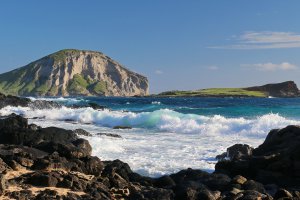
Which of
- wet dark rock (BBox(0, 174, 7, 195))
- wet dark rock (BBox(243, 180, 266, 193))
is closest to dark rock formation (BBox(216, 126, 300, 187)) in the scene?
wet dark rock (BBox(243, 180, 266, 193))

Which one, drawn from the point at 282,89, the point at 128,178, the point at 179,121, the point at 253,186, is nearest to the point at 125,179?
the point at 128,178

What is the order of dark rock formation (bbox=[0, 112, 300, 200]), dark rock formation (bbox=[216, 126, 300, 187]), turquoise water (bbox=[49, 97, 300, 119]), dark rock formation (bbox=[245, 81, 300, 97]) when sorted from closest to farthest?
dark rock formation (bbox=[0, 112, 300, 200]), dark rock formation (bbox=[216, 126, 300, 187]), turquoise water (bbox=[49, 97, 300, 119]), dark rock formation (bbox=[245, 81, 300, 97])

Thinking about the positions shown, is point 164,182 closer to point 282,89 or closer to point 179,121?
point 179,121

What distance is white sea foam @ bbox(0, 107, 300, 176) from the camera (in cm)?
1917

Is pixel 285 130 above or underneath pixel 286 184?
above

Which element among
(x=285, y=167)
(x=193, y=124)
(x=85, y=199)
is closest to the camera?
(x=85, y=199)

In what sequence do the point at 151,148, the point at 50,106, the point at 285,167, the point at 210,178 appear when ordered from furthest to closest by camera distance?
the point at 50,106 < the point at 151,148 < the point at 285,167 < the point at 210,178

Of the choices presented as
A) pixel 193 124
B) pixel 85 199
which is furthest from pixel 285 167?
pixel 193 124

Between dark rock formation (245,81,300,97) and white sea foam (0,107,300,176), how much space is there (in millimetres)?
131903

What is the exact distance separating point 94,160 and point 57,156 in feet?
3.77

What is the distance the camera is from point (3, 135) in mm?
19312

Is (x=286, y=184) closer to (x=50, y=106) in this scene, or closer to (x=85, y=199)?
(x=85, y=199)

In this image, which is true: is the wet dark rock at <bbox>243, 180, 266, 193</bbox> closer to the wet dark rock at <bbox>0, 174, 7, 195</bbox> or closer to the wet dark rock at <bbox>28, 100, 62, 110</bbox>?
the wet dark rock at <bbox>0, 174, 7, 195</bbox>

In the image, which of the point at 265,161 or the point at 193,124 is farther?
the point at 193,124
